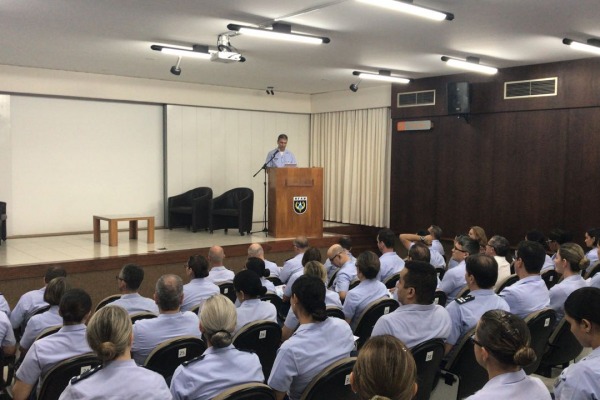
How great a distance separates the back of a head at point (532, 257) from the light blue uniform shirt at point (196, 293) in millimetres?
2356

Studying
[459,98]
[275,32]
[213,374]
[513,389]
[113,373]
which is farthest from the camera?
[459,98]

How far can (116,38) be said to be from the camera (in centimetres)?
711

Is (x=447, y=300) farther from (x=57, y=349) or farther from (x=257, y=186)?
(x=257, y=186)

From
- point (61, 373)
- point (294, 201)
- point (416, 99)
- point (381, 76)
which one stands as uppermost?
point (381, 76)

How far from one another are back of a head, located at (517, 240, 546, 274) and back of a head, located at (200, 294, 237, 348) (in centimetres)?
245

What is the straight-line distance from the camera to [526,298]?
390 centimetres

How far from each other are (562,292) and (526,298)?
0.43 m

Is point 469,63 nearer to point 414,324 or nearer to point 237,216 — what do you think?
point 237,216

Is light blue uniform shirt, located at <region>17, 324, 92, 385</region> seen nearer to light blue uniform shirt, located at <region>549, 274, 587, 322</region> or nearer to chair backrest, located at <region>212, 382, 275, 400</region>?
chair backrest, located at <region>212, 382, 275, 400</region>

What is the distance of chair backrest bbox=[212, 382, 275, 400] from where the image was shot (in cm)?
A: 216

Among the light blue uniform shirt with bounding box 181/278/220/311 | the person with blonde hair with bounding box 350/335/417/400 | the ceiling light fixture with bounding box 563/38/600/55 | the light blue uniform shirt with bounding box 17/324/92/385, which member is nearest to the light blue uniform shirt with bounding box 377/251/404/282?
the light blue uniform shirt with bounding box 181/278/220/311

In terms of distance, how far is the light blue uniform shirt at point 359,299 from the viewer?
13.2ft

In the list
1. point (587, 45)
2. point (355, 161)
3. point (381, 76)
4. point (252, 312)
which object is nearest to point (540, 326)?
point (252, 312)

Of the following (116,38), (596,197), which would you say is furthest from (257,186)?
(596,197)
